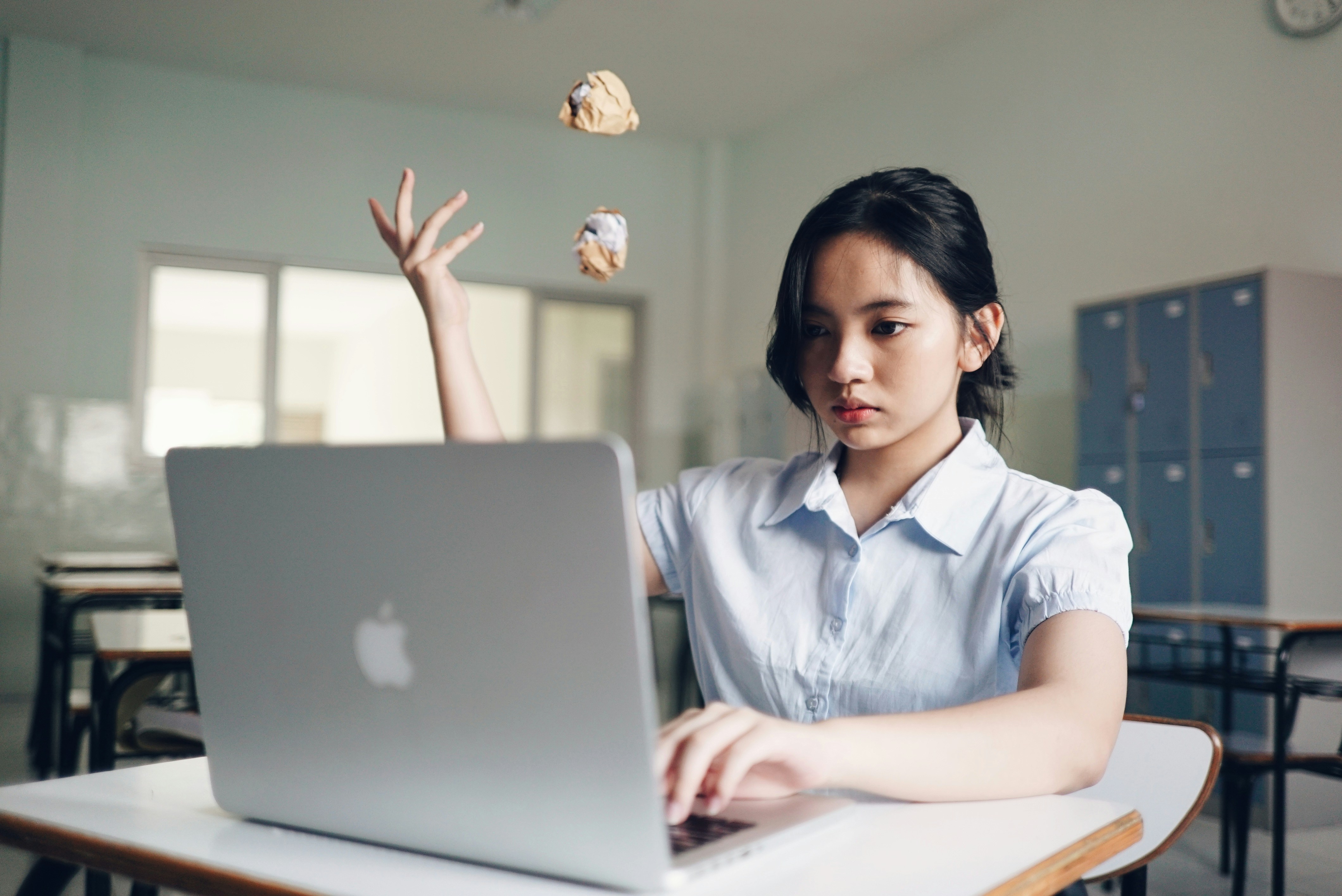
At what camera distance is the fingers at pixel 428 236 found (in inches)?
43.5

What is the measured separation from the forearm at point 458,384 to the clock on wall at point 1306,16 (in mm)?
3768

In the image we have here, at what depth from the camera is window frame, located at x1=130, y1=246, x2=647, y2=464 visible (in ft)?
20.2

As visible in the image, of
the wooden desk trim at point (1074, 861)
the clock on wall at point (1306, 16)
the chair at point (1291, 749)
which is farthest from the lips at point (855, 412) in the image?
the clock on wall at point (1306, 16)

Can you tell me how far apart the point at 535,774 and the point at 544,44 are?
18.7 feet

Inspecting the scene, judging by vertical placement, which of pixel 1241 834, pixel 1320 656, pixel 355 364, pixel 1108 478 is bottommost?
pixel 1241 834

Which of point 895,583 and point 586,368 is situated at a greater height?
point 586,368

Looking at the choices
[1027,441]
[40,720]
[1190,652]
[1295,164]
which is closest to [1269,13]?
[1295,164]

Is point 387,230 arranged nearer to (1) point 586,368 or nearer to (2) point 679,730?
(2) point 679,730

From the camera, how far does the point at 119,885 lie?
8.73ft

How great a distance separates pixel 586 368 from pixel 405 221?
242 inches

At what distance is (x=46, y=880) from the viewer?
2.76 ft

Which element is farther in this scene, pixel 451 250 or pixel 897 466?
pixel 897 466

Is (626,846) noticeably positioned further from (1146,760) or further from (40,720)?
(40,720)

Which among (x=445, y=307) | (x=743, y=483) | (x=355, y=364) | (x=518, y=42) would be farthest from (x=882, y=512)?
(x=355, y=364)
